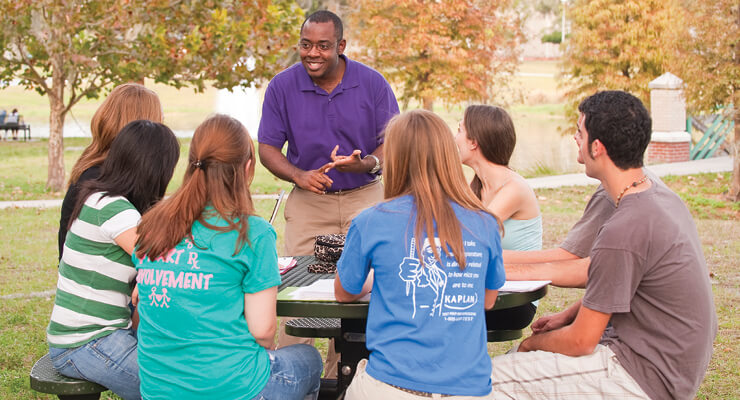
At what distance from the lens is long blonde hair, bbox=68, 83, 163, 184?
3816 millimetres

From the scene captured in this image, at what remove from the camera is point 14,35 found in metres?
12.9

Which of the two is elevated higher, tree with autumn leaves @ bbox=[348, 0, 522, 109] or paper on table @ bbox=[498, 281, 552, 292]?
tree with autumn leaves @ bbox=[348, 0, 522, 109]

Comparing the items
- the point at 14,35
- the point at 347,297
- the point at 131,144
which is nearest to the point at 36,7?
the point at 14,35

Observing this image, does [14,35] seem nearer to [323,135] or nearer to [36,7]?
[36,7]

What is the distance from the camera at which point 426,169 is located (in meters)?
2.79

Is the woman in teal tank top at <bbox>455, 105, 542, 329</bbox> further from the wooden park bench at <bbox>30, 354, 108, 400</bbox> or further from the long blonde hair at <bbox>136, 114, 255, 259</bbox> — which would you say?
the wooden park bench at <bbox>30, 354, 108, 400</bbox>

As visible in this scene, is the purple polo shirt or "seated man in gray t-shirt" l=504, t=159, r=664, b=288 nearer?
"seated man in gray t-shirt" l=504, t=159, r=664, b=288

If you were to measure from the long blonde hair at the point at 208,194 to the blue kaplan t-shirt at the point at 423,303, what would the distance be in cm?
45

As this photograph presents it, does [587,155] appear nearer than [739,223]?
Yes

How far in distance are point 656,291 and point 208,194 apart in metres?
1.59

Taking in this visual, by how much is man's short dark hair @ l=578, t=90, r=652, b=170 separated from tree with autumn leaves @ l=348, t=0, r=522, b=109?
60.4 ft

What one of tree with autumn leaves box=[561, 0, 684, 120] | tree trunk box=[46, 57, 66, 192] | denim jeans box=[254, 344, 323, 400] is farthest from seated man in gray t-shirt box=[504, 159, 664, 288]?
tree with autumn leaves box=[561, 0, 684, 120]

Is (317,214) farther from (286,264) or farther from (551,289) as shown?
(551,289)

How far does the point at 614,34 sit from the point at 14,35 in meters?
14.8
